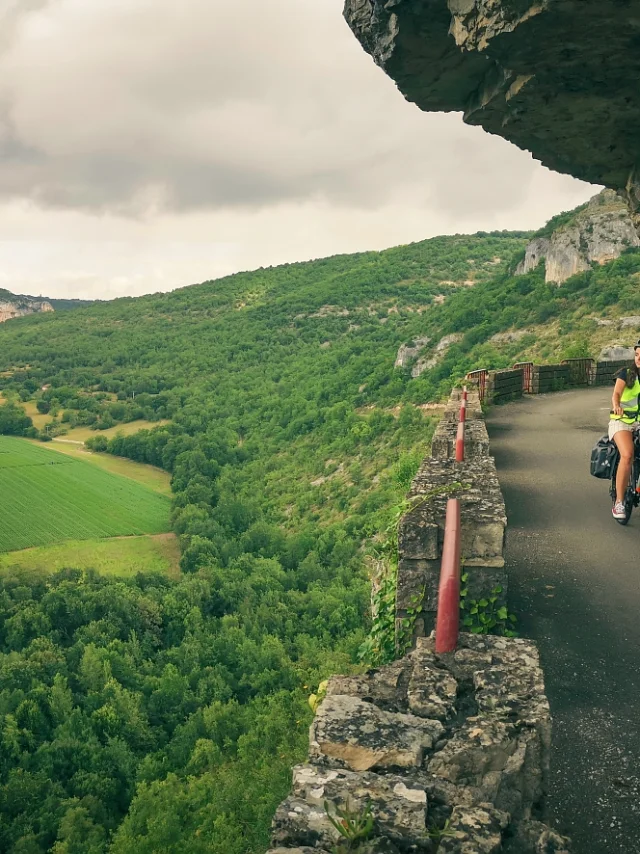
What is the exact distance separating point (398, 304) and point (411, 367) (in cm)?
5470

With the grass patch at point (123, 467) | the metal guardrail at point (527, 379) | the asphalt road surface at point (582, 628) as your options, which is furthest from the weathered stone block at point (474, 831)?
the grass patch at point (123, 467)

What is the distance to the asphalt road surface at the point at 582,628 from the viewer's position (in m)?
3.00

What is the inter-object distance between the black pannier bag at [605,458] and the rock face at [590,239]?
5794 cm

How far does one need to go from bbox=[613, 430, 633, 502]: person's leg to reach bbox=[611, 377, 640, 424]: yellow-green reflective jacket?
14cm

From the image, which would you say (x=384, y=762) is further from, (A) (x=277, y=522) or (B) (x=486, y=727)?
(A) (x=277, y=522)

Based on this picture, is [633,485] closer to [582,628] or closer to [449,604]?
[582,628]

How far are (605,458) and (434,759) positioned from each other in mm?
5701

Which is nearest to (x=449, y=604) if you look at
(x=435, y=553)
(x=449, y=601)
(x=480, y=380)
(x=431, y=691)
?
(x=449, y=601)

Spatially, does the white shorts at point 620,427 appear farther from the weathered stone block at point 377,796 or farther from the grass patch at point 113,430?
the grass patch at point 113,430

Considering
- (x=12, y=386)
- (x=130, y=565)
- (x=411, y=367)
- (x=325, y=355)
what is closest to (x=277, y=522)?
(x=130, y=565)

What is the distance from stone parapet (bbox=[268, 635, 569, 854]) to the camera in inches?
76.8

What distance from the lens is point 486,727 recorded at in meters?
2.45

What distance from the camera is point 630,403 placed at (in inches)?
263

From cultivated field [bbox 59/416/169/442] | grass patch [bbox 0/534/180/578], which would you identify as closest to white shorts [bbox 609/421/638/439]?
grass patch [bbox 0/534/180/578]
